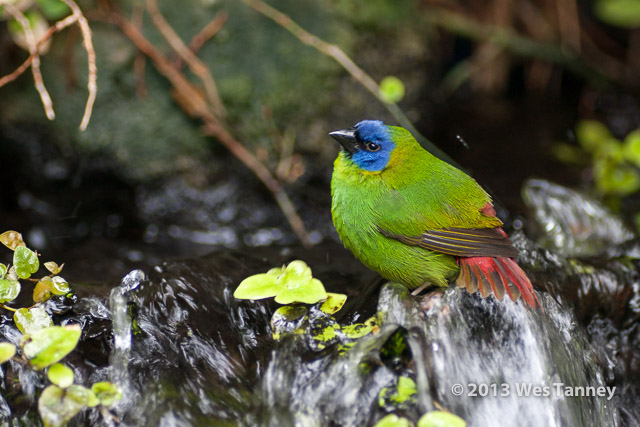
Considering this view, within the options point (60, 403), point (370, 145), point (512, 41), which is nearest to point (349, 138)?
point (370, 145)

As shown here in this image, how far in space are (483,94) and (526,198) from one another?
2.53 meters

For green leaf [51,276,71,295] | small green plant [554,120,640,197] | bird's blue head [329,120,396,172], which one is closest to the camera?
green leaf [51,276,71,295]

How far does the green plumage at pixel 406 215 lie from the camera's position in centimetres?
251

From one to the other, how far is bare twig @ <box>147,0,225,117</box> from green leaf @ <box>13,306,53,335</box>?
7.01ft

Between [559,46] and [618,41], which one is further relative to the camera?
[618,41]

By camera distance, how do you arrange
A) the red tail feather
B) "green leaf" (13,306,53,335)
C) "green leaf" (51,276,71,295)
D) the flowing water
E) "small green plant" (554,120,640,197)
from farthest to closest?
"small green plant" (554,120,640,197) → the red tail feather → "green leaf" (51,276,71,295) → "green leaf" (13,306,53,335) → the flowing water

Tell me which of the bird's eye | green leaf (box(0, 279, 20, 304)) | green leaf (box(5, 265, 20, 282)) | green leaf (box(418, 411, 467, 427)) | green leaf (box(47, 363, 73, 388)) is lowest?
green leaf (box(418, 411, 467, 427))

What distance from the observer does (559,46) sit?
18.0 ft

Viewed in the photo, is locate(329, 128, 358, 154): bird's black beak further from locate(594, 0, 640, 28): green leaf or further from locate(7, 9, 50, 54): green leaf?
locate(594, 0, 640, 28): green leaf

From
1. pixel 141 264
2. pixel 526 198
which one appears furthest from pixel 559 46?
pixel 141 264

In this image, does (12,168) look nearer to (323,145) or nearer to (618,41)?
(323,145)

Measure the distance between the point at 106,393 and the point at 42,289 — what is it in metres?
0.54

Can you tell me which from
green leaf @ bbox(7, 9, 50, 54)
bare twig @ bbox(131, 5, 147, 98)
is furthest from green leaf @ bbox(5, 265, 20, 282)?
bare twig @ bbox(131, 5, 147, 98)

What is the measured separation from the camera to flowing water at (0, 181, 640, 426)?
6.46 ft
